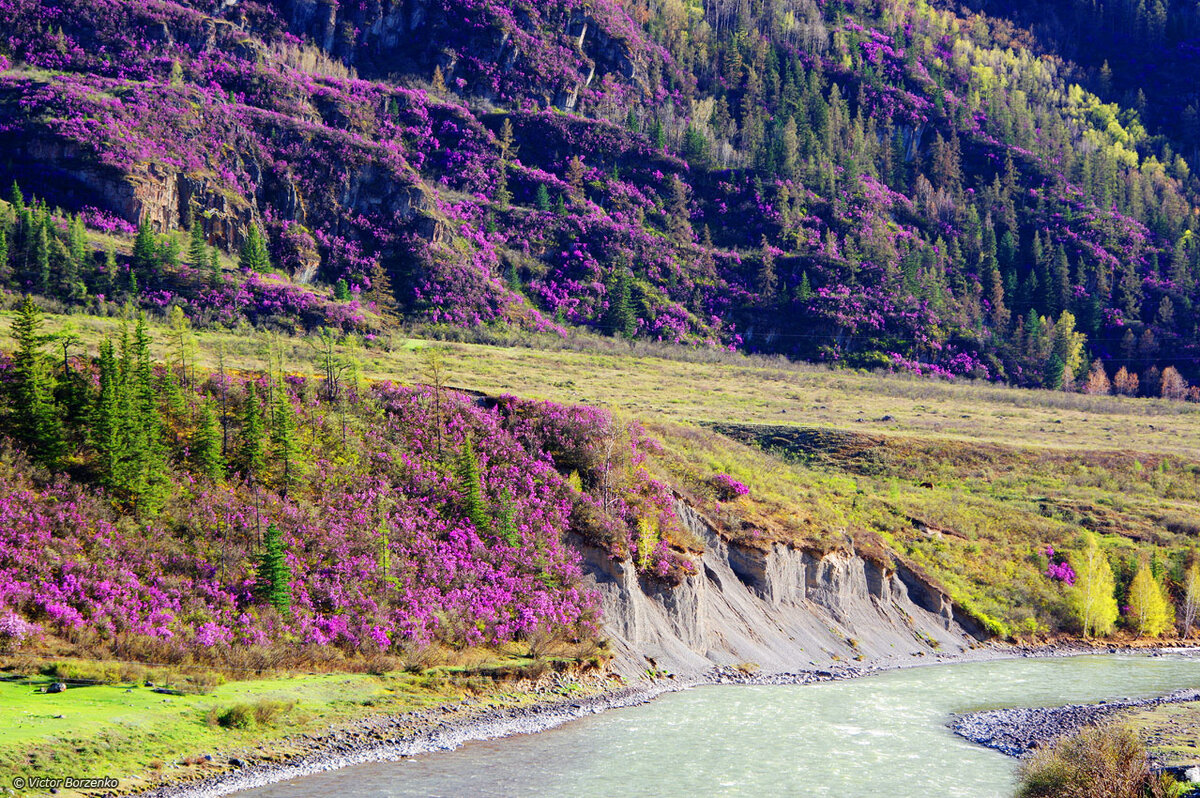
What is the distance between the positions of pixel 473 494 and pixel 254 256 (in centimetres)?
6914

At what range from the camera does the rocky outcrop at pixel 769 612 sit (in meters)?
39.5

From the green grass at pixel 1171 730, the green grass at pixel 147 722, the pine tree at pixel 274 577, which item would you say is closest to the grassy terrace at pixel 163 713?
the green grass at pixel 147 722

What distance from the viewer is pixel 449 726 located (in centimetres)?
2817

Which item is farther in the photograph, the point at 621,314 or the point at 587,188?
the point at 587,188

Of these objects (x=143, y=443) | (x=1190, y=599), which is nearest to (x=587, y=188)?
(x=1190, y=599)

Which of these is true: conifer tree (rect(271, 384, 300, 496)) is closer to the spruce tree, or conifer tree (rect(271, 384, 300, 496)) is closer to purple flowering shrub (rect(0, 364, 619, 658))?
purple flowering shrub (rect(0, 364, 619, 658))

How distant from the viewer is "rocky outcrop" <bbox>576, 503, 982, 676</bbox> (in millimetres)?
39469

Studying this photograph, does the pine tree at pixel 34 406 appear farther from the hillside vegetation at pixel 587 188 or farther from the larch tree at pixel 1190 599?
the larch tree at pixel 1190 599

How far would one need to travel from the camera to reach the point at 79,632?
27141 millimetres

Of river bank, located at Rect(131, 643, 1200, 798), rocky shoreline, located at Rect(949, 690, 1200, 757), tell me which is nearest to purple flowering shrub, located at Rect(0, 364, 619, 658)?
river bank, located at Rect(131, 643, 1200, 798)

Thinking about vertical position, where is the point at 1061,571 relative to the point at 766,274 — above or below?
below

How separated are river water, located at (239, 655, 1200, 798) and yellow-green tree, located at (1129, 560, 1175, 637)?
51.2 ft

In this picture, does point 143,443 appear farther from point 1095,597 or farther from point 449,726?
point 1095,597

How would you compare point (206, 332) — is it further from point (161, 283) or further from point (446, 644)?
point (446, 644)
